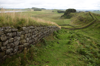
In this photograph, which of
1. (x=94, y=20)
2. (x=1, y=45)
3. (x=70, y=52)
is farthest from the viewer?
(x=94, y=20)

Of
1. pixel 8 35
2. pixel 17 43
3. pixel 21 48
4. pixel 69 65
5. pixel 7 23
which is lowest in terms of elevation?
pixel 69 65

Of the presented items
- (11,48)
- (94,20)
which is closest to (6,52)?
(11,48)

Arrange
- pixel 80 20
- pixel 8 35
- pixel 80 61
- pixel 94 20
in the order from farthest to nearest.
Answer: pixel 80 20
pixel 94 20
pixel 80 61
pixel 8 35

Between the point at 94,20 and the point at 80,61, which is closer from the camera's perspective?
the point at 80,61

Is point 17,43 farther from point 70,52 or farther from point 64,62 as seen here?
point 70,52

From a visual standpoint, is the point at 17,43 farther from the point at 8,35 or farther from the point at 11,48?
the point at 8,35

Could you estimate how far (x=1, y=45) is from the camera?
3652 mm

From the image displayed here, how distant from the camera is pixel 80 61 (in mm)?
4957

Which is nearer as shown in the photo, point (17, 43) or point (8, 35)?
point (8, 35)

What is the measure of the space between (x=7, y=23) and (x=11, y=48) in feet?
4.65

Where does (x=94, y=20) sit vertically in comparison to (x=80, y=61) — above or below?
above

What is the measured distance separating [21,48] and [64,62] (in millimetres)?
2884

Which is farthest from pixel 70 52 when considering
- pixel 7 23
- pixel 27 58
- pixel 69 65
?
pixel 7 23

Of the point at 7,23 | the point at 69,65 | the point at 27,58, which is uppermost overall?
the point at 7,23
